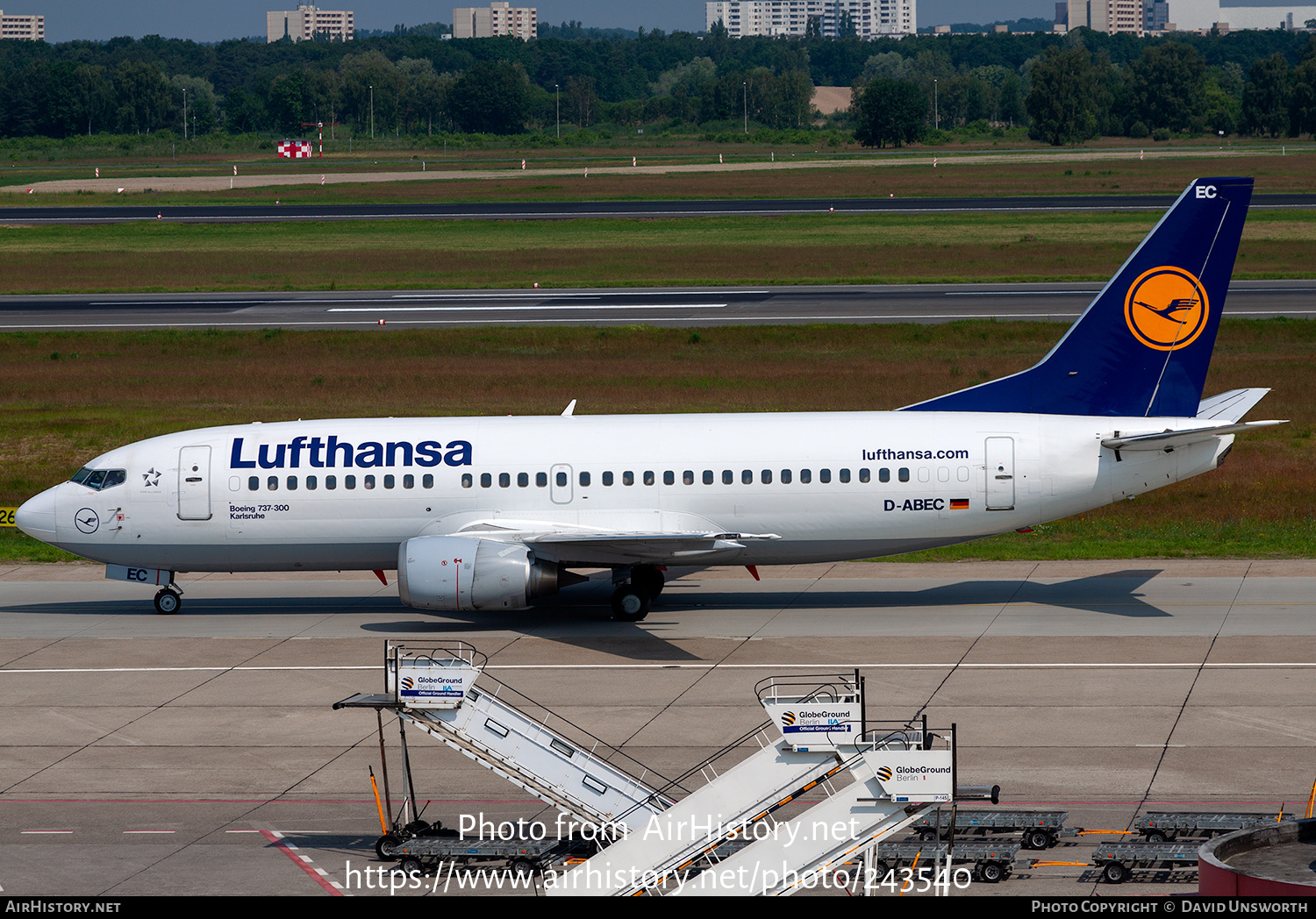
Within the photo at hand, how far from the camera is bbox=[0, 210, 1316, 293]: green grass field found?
89.2 metres

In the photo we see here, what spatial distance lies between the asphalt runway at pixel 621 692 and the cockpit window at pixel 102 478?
10.7 feet

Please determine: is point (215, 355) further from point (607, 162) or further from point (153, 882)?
point (607, 162)

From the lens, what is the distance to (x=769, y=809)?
15.9m

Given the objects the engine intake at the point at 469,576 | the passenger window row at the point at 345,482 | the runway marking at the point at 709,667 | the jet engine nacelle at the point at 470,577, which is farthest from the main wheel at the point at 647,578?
the passenger window row at the point at 345,482

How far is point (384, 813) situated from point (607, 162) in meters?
166

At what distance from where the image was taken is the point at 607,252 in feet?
327

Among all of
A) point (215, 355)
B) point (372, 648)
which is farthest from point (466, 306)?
point (372, 648)

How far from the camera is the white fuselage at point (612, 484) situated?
31.5 m

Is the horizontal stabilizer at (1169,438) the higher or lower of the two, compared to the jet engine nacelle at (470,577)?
higher

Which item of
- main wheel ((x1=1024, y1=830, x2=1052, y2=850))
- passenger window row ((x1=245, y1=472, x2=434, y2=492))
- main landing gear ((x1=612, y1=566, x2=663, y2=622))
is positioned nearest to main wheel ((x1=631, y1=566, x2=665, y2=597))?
main landing gear ((x1=612, y1=566, x2=663, y2=622))

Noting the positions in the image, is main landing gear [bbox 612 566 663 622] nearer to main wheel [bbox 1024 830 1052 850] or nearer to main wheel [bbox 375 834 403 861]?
main wheel [bbox 375 834 403 861]

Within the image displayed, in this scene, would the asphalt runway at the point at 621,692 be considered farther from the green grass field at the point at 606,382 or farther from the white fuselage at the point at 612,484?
the green grass field at the point at 606,382

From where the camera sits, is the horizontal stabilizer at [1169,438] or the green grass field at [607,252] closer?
the horizontal stabilizer at [1169,438]

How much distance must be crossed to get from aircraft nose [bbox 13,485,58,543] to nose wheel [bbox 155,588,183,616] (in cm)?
278
